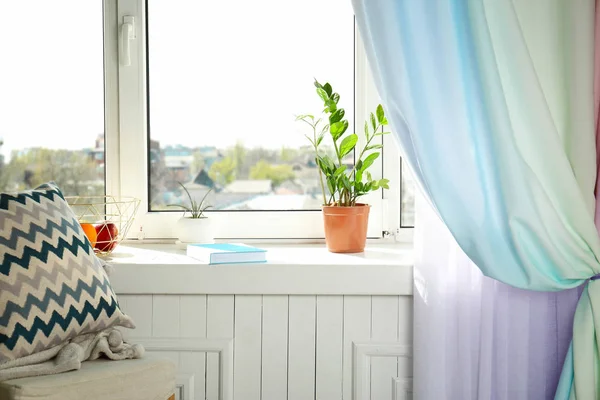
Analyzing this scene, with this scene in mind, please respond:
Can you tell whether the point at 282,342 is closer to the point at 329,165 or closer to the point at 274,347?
the point at 274,347

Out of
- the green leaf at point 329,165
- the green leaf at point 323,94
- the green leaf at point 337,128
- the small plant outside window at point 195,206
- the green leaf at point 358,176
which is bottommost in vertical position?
the small plant outside window at point 195,206

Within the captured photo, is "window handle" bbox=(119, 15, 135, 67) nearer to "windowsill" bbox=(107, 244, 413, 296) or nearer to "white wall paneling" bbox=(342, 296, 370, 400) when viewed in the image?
"windowsill" bbox=(107, 244, 413, 296)

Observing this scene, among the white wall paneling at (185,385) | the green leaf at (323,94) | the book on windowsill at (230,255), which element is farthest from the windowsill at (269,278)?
the green leaf at (323,94)

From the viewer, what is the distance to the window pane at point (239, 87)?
89.7 inches

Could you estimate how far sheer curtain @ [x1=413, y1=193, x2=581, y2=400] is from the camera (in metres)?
1.76

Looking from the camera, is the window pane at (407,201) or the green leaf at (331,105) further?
the window pane at (407,201)

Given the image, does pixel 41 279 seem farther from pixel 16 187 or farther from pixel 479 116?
pixel 479 116

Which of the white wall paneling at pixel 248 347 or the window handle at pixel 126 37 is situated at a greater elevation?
the window handle at pixel 126 37

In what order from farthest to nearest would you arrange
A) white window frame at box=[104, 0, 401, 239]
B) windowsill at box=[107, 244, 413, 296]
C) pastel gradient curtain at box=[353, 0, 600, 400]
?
white window frame at box=[104, 0, 401, 239]
windowsill at box=[107, 244, 413, 296]
pastel gradient curtain at box=[353, 0, 600, 400]

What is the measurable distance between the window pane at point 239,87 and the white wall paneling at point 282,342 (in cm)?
46

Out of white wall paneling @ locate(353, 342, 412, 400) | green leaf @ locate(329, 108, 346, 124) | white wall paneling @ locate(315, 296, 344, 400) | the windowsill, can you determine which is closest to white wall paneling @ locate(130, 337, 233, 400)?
the windowsill

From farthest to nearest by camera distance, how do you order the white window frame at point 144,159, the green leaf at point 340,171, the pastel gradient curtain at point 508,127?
the white window frame at point 144,159 < the green leaf at point 340,171 < the pastel gradient curtain at point 508,127

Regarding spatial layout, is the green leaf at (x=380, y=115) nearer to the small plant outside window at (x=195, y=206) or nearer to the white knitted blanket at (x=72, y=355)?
the small plant outside window at (x=195, y=206)

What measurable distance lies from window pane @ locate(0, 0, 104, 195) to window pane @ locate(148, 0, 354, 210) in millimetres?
184
